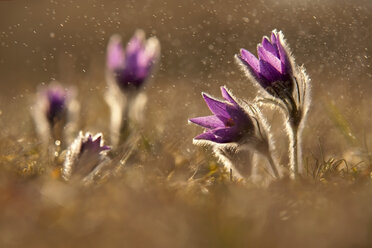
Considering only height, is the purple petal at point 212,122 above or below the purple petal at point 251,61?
below

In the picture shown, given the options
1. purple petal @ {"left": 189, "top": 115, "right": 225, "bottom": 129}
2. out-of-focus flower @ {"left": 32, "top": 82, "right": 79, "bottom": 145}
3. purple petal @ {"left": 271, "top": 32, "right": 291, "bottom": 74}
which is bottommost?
purple petal @ {"left": 189, "top": 115, "right": 225, "bottom": 129}

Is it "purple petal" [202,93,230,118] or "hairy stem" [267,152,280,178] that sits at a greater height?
"purple petal" [202,93,230,118]

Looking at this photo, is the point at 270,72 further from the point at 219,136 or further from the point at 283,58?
the point at 219,136

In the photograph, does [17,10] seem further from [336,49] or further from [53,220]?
[53,220]

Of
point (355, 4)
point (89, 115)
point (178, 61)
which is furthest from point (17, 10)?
point (89, 115)

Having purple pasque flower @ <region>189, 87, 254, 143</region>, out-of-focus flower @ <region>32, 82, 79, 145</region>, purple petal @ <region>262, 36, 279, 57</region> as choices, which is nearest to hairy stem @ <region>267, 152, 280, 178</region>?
purple pasque flower @ <region>189, 87, 254, 143</region>

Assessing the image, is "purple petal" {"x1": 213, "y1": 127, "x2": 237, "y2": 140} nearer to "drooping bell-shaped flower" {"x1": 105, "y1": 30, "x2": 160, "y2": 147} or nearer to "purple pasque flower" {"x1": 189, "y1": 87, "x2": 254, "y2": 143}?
"purple pasque flower" {"x1": 189, "y1": 87, "x2": 254, "y2": 143}

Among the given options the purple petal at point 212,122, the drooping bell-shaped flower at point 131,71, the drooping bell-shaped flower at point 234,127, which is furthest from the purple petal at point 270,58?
the drooping bell-shaped flower at point 131,71

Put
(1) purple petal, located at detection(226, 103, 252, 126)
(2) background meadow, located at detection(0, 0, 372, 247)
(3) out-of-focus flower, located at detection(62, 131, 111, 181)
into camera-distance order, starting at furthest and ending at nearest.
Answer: (3) out-of-focus flower, located at detection(62, 131, 111, 181), (1) purple petal, located at detection(226, 103, 252, 126), (2) background meadow, located at detection(0, 0, 372, 247)

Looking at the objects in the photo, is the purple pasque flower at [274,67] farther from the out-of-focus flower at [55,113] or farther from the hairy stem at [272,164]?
the out-of-focus flower at [55,113]
